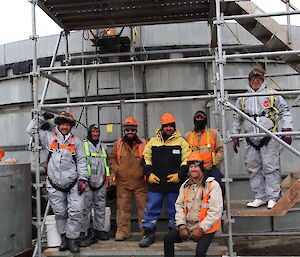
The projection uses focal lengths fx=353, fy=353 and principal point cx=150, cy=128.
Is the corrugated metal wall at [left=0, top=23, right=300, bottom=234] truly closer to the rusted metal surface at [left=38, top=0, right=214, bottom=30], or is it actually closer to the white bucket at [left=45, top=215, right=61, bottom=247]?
the rusted metal surface at [left=38, top=0, right=214, bottom=30]

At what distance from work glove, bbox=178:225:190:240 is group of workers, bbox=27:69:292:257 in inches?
1.6

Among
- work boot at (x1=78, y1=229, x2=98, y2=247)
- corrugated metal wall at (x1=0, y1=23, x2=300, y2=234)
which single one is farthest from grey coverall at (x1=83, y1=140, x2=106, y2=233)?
corrugated metal wall at (x1=0, y1=23, x2=300, y2=234)

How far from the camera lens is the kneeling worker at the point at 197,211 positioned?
4676 millimetres

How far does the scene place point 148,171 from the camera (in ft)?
18.3

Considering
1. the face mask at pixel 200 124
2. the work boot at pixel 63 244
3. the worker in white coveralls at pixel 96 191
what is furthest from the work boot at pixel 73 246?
the face mask at pixel 200 124

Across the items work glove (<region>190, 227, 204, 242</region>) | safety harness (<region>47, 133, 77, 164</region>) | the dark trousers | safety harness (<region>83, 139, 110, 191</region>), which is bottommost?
the dark trousers

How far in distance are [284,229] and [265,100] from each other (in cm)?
352

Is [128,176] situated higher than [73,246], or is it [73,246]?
[128,176]

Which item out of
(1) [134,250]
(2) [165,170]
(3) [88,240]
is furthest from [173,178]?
(3) [88,240]

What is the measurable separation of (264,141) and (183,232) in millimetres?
2043

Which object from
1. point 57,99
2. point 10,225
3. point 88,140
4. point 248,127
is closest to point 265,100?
point 248,127

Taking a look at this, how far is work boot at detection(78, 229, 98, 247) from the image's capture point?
5.56 m

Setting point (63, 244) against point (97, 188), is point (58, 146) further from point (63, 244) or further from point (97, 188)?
point (63, 244)

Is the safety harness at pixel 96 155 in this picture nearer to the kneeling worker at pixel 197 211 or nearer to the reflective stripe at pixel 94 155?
the reflective stripe at pixel 94 155
